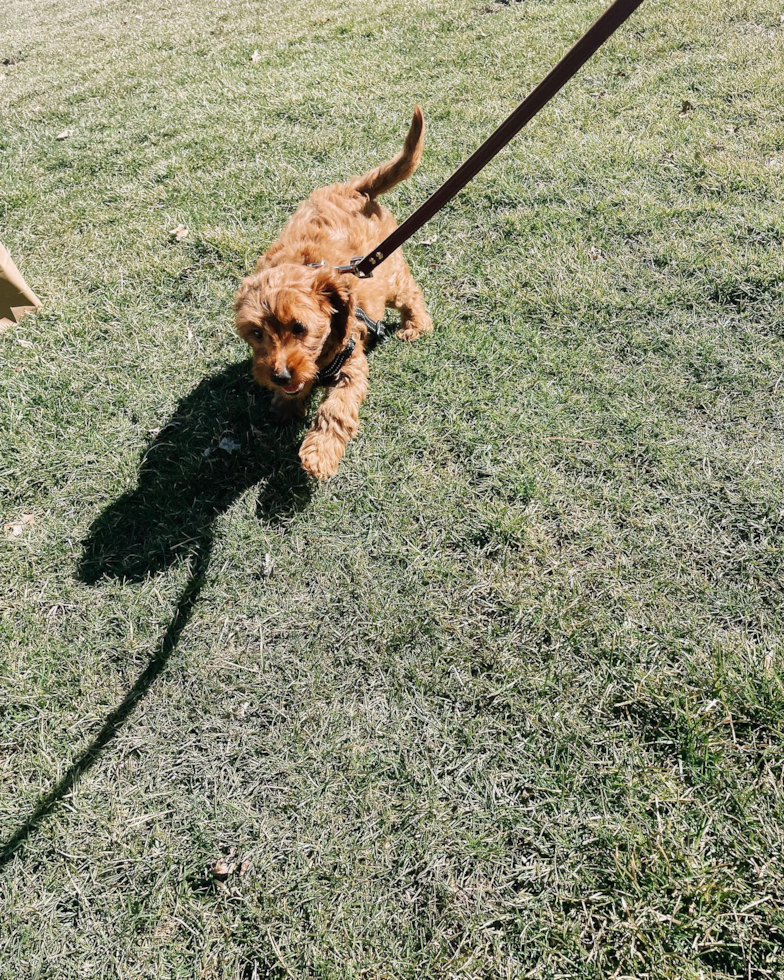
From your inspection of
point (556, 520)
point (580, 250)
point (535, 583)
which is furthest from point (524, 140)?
point (535, 583)

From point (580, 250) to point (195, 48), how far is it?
770 cm

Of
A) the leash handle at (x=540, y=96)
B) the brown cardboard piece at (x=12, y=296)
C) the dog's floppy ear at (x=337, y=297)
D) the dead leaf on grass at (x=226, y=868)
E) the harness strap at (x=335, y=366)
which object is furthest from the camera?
the brown cardboard piece at (x=12, y=296)

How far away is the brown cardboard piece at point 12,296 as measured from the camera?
13.3 feet

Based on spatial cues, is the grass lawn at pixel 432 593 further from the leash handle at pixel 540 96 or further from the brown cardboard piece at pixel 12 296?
the leash handle at pixel 540 96

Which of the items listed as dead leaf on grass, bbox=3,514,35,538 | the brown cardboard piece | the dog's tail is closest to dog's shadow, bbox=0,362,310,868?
dead leaf on grass, bbox=3,514,35,538

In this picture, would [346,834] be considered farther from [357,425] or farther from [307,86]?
[307,86]

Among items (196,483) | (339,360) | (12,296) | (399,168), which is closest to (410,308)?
(399,168)

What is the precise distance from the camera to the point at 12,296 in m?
4.22

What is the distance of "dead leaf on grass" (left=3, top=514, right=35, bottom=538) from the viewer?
3.13 metres

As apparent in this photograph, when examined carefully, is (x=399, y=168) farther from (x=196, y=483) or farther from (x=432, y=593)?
(x=432, y=593)

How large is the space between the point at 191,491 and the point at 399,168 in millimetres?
2379

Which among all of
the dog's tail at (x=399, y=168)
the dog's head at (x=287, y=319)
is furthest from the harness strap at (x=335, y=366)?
the dog's tail at (x=399, y=168)

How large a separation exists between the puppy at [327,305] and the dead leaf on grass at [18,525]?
1.53 m

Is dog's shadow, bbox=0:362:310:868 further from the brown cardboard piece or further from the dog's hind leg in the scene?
the brown cardboard piece
